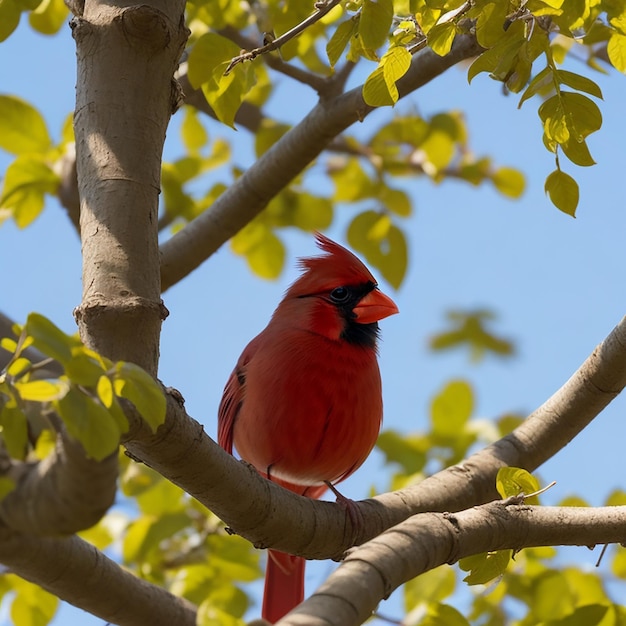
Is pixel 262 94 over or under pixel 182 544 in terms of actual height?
over

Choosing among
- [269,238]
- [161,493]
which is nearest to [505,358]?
[269,238]

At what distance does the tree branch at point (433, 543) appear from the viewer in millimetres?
1536

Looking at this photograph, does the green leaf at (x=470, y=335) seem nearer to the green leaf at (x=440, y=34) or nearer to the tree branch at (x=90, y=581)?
the tree branch at (x=90, y=581)

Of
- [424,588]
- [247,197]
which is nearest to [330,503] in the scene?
[424,588]

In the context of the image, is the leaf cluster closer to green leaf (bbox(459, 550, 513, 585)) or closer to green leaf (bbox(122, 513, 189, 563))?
green leaf (bbox(459, 550, 513, 585))

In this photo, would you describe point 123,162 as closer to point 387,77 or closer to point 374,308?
point 387,77

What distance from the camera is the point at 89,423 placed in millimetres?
1273

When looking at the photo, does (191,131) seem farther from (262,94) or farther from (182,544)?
(182,544)

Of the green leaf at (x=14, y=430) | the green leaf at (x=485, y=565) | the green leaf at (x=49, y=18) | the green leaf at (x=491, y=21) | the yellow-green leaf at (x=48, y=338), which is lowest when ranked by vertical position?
the green leaf at (x=14, y=430)

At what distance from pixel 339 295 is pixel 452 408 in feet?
2.26

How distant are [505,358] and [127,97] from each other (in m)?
2.16

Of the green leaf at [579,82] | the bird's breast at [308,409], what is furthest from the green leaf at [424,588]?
the green leaf at [579,82]

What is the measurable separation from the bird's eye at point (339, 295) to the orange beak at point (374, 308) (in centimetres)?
6

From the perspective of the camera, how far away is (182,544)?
362 centimetres
